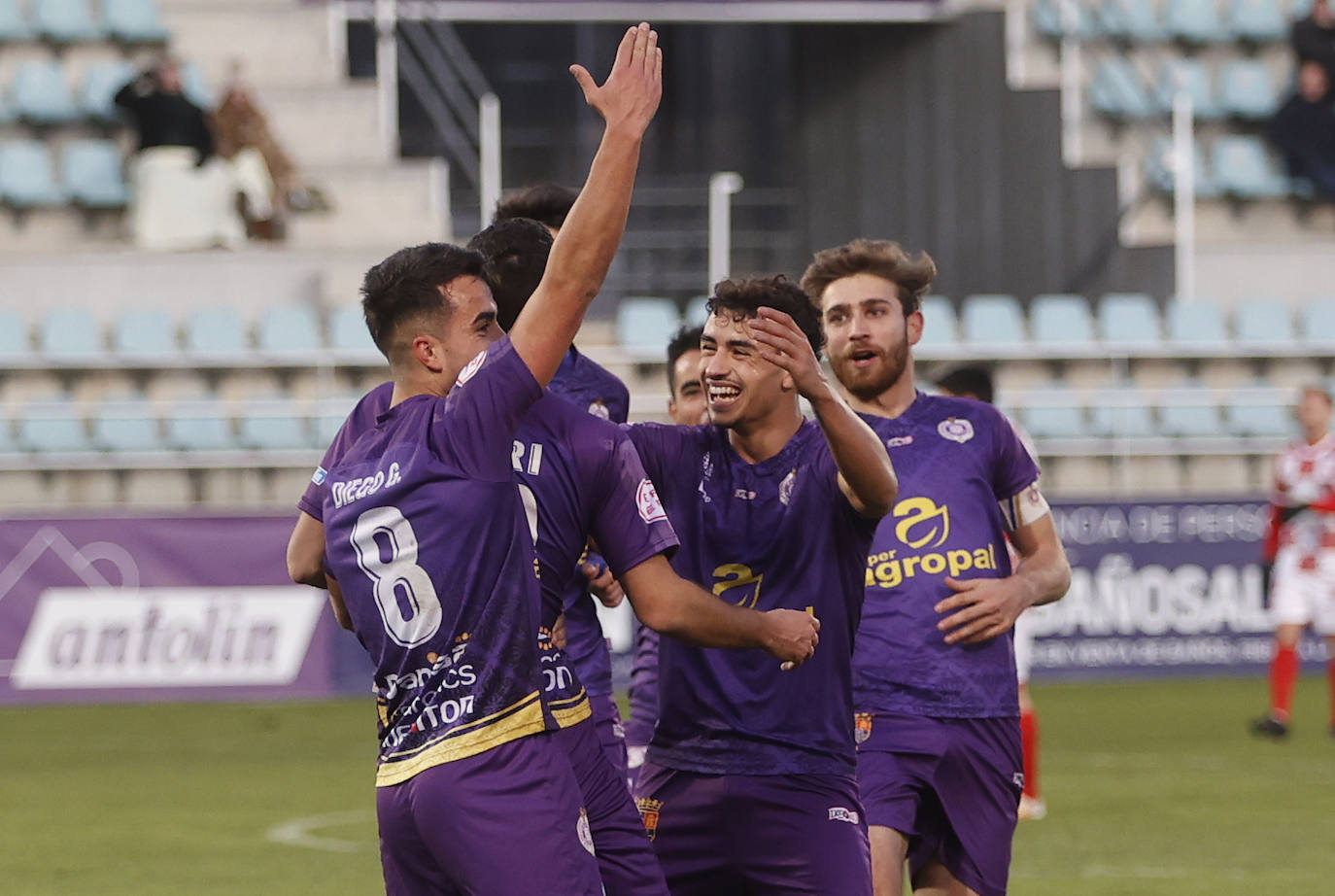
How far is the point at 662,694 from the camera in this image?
487cm

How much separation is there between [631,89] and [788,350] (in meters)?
0.65

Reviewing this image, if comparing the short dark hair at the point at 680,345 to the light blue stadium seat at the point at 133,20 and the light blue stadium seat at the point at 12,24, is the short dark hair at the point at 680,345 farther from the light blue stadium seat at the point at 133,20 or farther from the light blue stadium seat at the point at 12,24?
the light blue stadium seat at the point at 12,24

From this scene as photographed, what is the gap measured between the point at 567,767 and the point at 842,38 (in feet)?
67.8

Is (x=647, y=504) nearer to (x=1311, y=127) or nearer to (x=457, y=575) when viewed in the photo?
(x=457, y=575)

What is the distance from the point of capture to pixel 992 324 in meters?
19.6

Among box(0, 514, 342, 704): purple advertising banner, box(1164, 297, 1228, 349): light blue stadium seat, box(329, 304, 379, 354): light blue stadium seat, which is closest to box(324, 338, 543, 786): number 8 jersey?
box(0, 514, 342, 704): purple advertising banner

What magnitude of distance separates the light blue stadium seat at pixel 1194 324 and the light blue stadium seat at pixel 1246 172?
8.54ft

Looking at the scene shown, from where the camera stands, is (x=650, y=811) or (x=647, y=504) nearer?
(x=647, y=504)

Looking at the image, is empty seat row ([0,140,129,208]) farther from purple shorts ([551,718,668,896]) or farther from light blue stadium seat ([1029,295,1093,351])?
purple shorts ([551,718,668,896])

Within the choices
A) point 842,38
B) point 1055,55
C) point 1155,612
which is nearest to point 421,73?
point 842,38

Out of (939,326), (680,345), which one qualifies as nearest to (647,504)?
(680,345)

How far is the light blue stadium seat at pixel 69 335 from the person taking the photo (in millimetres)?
18125

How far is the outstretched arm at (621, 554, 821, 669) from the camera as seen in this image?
4.20m

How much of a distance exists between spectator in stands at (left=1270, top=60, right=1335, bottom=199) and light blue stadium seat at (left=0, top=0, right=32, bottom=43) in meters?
12.8
